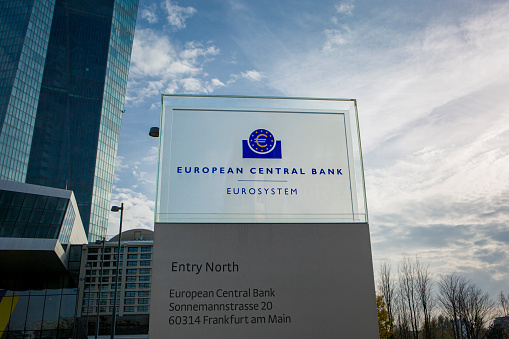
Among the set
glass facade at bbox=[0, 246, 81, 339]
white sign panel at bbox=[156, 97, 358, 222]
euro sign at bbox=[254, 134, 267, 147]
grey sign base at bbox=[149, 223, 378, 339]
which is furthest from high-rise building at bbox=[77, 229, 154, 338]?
euro sign at bbox=[254, 134, 267, 147]

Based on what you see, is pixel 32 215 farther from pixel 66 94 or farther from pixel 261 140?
pixel 66 94

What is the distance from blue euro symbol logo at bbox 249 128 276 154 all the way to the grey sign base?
143cm

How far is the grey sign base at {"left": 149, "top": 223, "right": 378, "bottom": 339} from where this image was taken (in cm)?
671

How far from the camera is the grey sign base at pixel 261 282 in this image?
6711 mm

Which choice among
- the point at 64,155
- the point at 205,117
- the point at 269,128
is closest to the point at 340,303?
the point at 269,128

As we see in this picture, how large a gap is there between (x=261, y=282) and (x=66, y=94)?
12847cm

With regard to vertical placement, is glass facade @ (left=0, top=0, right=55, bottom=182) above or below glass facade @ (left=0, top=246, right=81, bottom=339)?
above

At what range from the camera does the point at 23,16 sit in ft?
354

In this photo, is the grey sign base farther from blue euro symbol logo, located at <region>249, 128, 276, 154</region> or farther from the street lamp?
the street lamp

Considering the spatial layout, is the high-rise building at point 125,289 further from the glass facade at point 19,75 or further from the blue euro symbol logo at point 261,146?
the blue euro symbol logo at point 261,146

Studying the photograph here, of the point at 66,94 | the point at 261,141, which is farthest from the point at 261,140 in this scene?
the point at 66,94

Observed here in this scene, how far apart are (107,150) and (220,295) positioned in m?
124

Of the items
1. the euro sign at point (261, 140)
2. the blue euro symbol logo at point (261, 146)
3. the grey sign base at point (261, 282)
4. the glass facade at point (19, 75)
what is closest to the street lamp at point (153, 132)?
the blue euro symbol logo at point (261, 146)

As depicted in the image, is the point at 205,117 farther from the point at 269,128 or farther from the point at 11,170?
the point at 11,170
